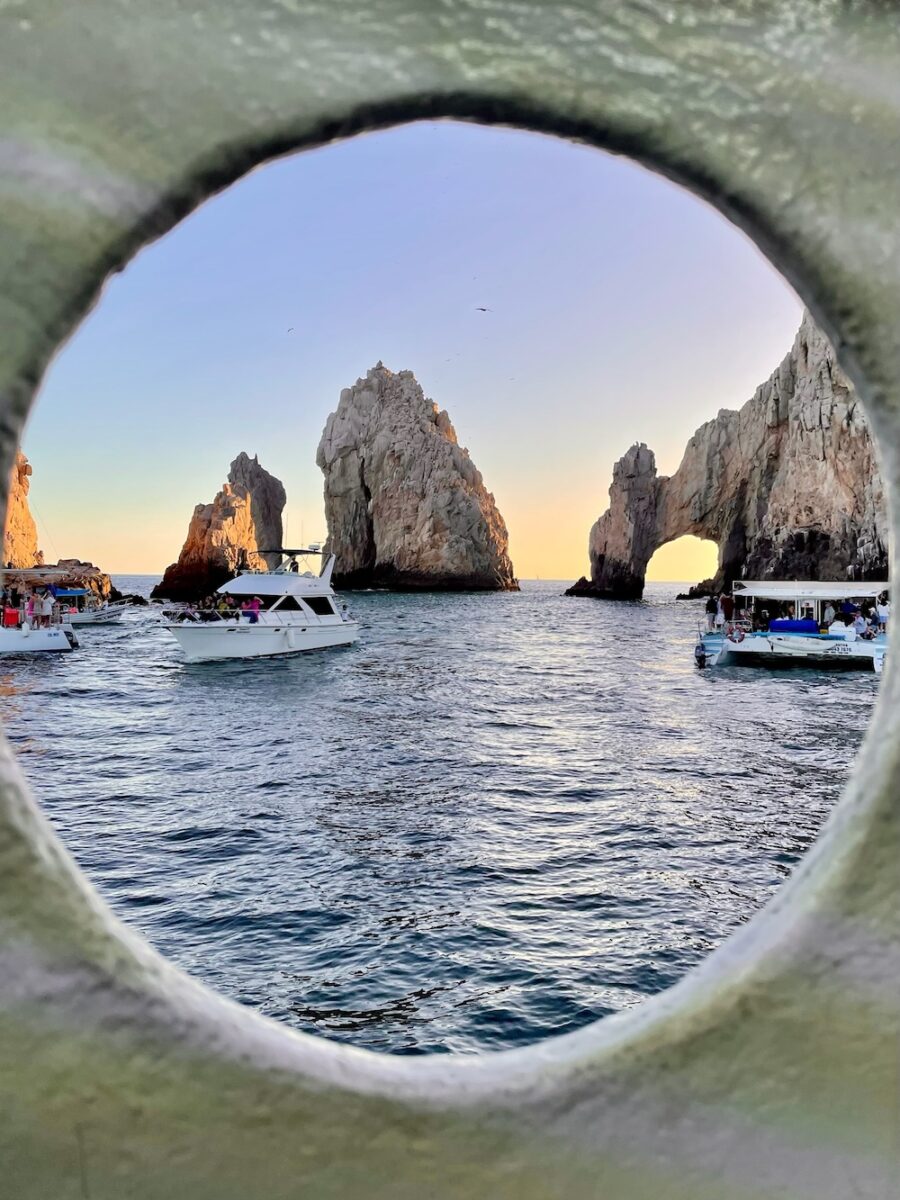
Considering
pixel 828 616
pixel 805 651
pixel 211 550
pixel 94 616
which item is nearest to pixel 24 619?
pixel 94 616

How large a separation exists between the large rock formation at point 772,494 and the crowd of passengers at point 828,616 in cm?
528

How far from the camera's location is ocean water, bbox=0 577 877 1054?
7.27m

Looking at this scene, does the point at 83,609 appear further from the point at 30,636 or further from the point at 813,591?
the point at 813,591

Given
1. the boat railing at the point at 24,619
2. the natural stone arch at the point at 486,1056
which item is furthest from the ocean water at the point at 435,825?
the boat railing at the point at 24,619

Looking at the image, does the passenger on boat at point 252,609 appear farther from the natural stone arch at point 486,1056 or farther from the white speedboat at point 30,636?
the natural stone arch at point 486,1056

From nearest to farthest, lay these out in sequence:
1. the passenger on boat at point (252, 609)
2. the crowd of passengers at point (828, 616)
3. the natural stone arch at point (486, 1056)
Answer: the natural stone arch at point (486, 1056), the crowd of passengers at point (828, 616), the passenger on boat at point (252, 609)

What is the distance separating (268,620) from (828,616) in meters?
20.9

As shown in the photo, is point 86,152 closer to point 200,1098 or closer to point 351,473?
point 200,1098

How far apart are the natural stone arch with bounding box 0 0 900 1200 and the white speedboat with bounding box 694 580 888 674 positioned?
28639 mm

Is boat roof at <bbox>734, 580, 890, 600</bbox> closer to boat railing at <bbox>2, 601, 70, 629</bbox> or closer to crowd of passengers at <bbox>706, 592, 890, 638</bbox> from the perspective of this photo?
crowd of passengers at <bbox>706, 592, 890, 638</bbox>

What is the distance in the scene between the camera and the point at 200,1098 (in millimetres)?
947

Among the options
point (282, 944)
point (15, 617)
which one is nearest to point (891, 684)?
point (282, 944)

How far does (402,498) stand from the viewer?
323ft

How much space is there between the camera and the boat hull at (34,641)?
3362 cm
